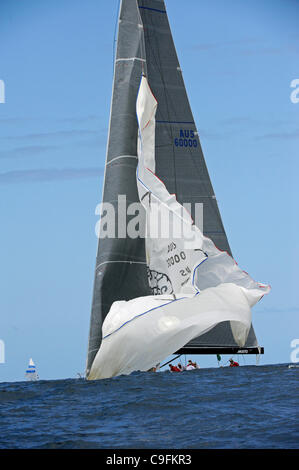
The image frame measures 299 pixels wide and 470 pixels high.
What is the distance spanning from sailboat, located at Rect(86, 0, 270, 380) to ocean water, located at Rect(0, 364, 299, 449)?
1.16 meters

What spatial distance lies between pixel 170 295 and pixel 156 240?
222 centimetres

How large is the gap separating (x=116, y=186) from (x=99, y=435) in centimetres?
1058

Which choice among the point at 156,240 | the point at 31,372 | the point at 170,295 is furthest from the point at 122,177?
the point at 31,372

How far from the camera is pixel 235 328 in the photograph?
49.9 ft

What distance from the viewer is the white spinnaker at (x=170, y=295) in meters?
14.6

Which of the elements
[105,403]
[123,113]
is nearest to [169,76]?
[123,113]

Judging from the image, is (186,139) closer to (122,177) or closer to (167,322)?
(122,177)

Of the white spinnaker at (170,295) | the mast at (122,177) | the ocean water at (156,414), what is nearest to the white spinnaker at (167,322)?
the white spinnaker at (170,295)

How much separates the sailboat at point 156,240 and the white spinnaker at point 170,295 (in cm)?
2

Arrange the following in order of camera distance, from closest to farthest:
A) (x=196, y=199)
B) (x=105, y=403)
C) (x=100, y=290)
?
(x=105, y=403) → (x=100, y=290) → (x=196, y=199)

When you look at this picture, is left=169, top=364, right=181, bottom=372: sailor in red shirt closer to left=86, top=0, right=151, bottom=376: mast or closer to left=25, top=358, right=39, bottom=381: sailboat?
left=86, top=0, right=151, bottom=376: mast

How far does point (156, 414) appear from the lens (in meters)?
11.0
